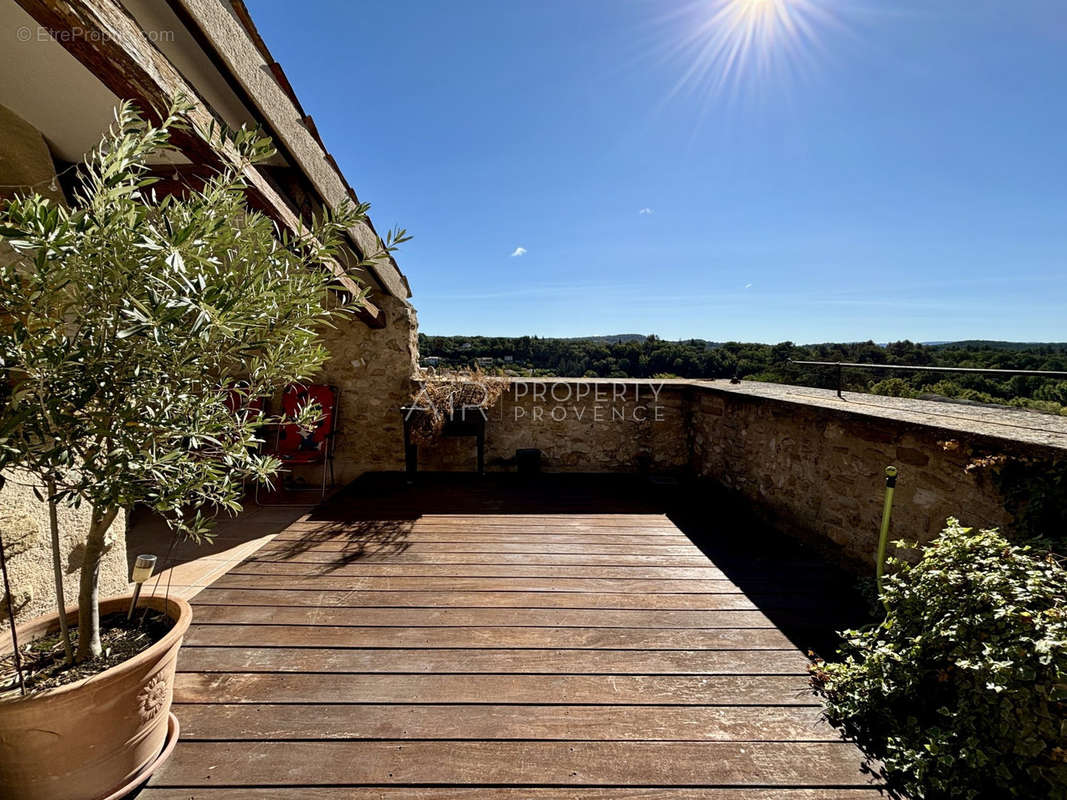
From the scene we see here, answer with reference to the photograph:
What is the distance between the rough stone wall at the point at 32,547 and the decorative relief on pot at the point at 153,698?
516 mm

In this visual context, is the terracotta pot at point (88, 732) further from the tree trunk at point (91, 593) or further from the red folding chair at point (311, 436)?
the red folding chair at point (311, 436)

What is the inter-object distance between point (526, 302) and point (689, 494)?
44.4ft

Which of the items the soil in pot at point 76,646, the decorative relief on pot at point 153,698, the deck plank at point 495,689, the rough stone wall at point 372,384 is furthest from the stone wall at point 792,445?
the soil in pot at point 76,646

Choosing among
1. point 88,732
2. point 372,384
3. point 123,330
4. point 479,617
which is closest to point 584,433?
point 372,384

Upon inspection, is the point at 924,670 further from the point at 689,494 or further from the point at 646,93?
the point at 646,93

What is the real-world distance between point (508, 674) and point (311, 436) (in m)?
3.29

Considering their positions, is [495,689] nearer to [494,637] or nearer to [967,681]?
[494,637]

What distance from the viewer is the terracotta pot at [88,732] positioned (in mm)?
982

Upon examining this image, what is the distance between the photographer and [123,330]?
80cm

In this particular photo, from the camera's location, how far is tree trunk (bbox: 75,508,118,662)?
1151 mm

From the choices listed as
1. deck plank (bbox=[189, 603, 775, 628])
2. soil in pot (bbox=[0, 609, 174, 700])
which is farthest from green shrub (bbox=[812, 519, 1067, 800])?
soil in pot (bbox=[0, 609, 174, 700])

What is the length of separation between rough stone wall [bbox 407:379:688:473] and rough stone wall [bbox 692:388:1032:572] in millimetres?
742

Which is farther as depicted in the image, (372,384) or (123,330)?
(372,384)

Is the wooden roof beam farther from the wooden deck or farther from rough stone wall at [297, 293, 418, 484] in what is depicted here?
rough stone wall at [297, 293, 418, 484]
